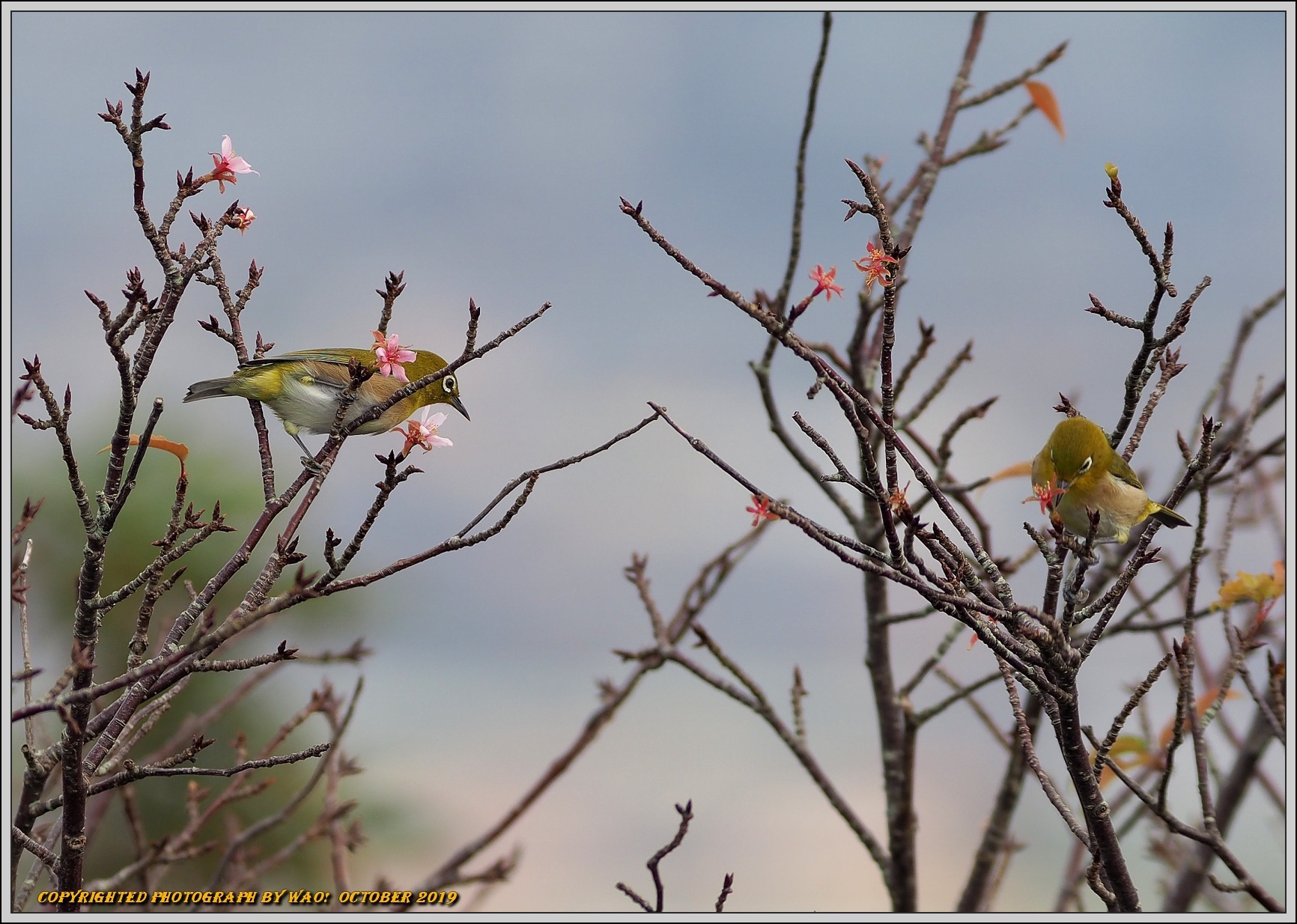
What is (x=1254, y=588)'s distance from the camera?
311 cm

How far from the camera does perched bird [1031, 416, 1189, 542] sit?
337 cm

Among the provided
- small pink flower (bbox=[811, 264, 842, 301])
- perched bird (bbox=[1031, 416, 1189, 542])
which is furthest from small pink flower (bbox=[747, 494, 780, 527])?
perched bird (bbox=[1031, 416, 1189, 542])

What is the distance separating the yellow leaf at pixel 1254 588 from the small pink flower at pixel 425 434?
8.17ft

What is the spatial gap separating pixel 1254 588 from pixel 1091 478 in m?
0.60

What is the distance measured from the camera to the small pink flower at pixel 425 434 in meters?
2.37

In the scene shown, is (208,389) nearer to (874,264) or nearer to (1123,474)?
(874,264)

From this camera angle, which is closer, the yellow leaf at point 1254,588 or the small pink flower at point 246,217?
the small pink flower at point 246,217

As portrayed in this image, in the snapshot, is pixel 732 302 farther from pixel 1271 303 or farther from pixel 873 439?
pixel 1271 303

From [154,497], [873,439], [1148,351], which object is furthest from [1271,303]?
[154,497]

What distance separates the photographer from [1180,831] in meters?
2.16

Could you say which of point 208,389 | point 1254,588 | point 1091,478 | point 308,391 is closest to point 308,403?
point 308,391

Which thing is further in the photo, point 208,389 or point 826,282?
point 208,389

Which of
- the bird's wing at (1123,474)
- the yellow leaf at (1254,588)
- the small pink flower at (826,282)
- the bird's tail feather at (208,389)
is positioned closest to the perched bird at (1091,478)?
the bird's wing at (1123,474)

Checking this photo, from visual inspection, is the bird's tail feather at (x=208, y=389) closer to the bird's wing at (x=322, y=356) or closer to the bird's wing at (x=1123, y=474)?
the bird's wing at (x=322, y=356)
